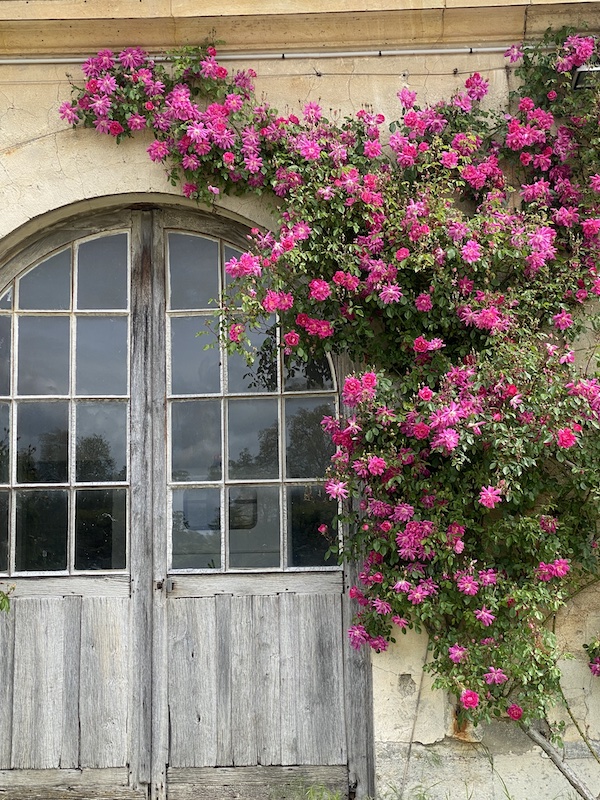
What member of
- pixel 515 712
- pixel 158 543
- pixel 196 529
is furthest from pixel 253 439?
pixel 515 712

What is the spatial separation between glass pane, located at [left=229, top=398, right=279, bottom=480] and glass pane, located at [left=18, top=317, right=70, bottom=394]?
0.81 metres

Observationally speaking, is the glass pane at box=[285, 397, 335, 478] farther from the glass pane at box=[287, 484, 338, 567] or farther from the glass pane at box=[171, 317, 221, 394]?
the glass pane at box=[171, 317, 221, 394]

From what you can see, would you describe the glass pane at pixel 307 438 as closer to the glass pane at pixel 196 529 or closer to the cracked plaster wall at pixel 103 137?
the glass pane at pixel 196 529

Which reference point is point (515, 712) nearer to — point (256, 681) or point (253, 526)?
point (256, 681)

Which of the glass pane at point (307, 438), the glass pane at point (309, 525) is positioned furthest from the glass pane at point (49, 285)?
the glass pane at point (309, 525)

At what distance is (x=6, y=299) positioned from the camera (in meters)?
4.02

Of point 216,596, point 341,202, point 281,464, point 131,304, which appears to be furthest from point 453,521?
point 131,304

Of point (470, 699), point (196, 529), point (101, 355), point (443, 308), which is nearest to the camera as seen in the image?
point (470, 699)

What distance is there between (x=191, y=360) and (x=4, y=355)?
87cm

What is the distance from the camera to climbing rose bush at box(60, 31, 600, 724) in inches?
132

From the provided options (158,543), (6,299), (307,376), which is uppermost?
(6,299)

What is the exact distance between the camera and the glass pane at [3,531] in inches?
152

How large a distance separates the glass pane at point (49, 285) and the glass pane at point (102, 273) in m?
0.06

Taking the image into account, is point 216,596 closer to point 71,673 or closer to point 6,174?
point 71,673
